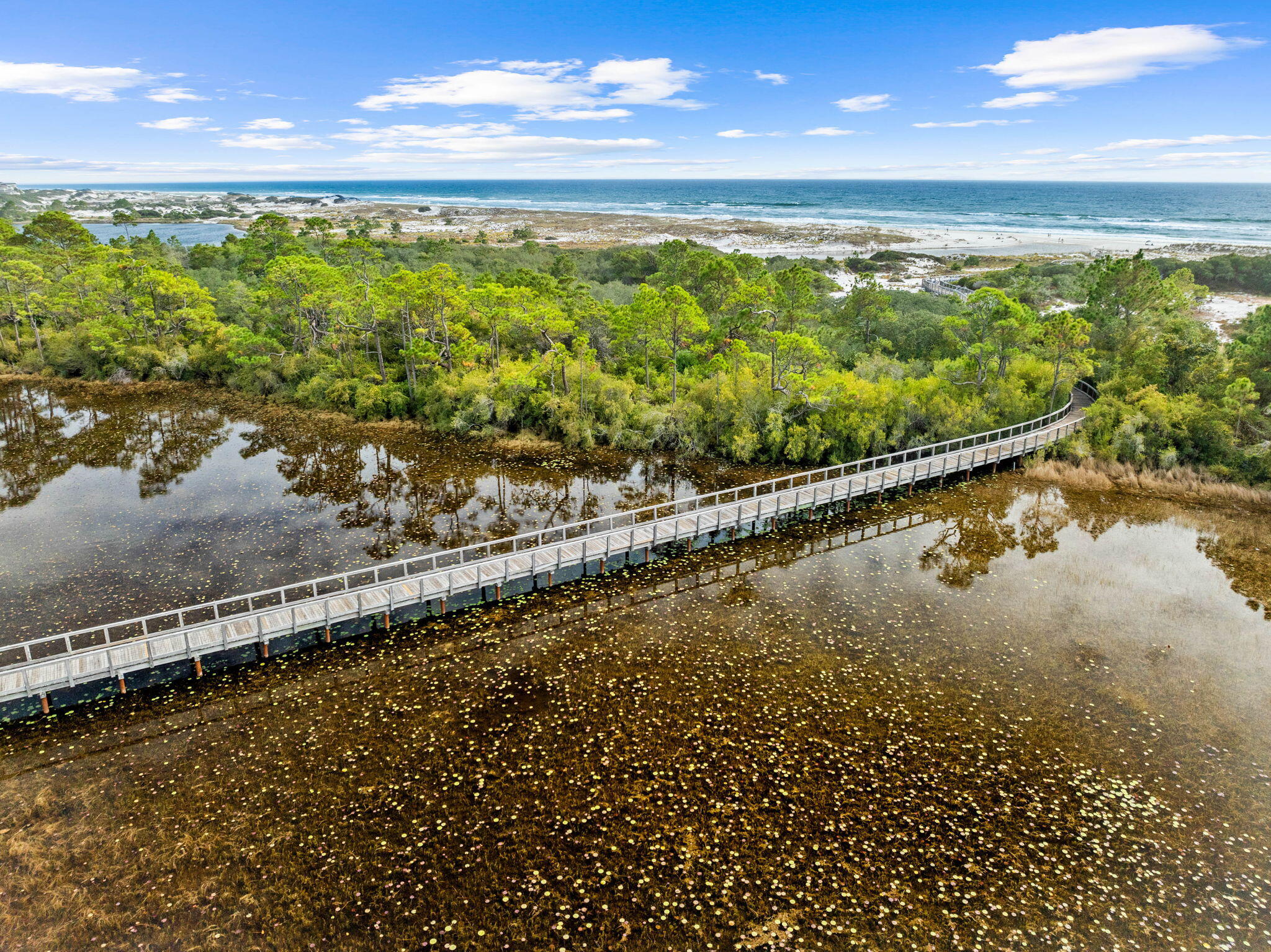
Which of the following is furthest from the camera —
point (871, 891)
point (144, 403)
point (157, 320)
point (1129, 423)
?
point (157, 320)

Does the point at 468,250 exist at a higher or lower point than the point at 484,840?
higher

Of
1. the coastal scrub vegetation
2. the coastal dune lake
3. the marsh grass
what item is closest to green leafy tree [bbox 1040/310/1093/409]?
the coastal scrub vegetation

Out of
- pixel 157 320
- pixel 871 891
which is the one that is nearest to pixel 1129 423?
pixel 871 891

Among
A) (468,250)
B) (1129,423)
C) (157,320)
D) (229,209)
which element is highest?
(229,209)

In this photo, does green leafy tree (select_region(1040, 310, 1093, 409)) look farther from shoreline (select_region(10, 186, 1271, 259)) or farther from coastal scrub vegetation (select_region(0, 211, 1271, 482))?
shoreline (select_region(10, 186, 1271, 259))

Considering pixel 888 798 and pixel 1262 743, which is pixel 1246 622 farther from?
pixel 888 798

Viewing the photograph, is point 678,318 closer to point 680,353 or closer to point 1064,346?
point 680,353

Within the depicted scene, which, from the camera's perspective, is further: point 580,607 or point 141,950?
point 580,607

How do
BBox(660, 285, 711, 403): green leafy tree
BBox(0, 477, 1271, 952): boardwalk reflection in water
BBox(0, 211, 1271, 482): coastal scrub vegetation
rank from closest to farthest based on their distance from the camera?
BBox(0, 477, 1271, 952): boardwalk reflection in water, BBox(0, 211, 1271, 482): coastal scrub vegetation, BBox(660, 285, 711, 403): green leafy tree
